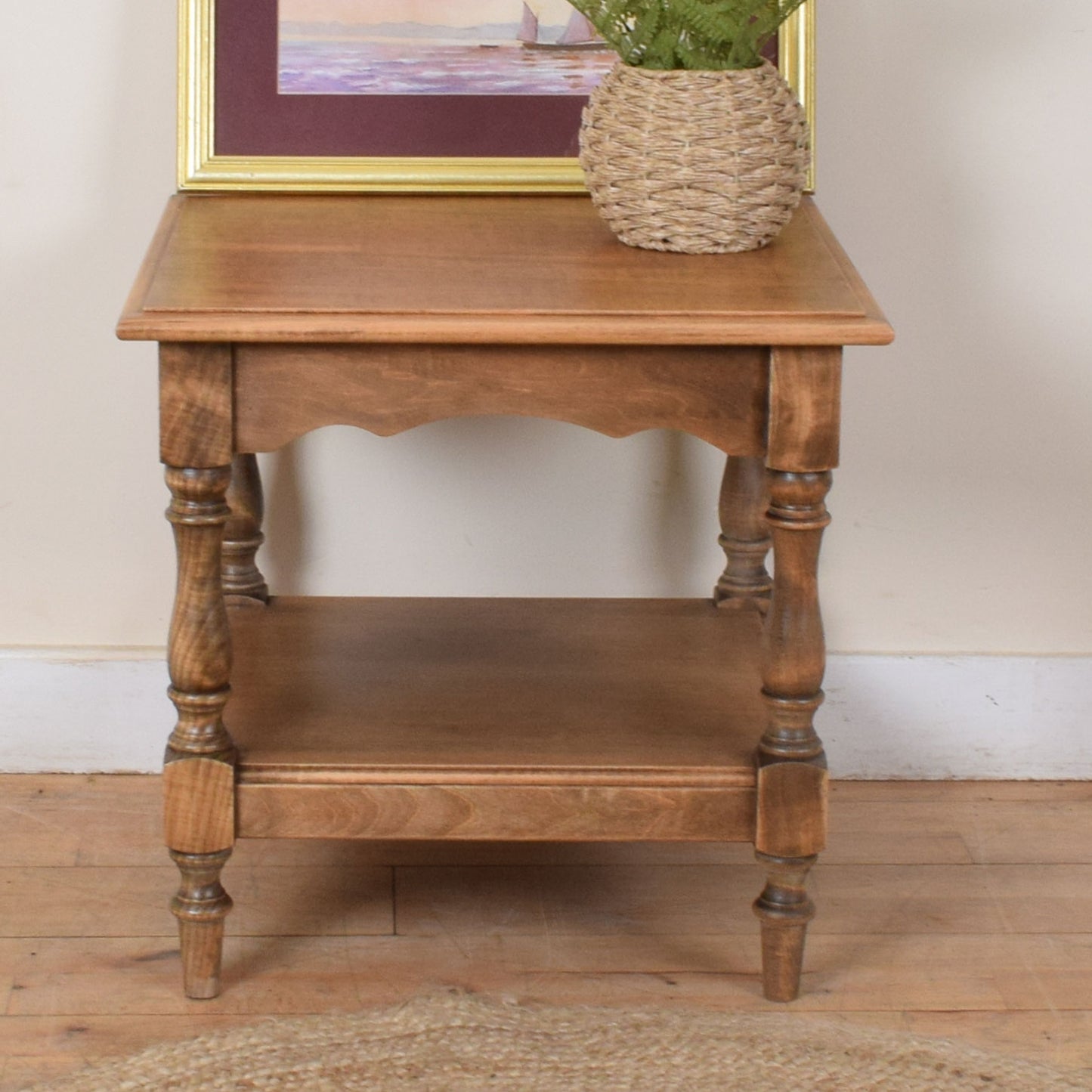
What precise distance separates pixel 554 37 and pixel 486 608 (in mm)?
655

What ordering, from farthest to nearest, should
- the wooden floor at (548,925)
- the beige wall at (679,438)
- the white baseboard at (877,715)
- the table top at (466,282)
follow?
the white baseboard at (877,715), the beige wall at (679,438), the wooden floor at (548,925), the table top at (466,282)

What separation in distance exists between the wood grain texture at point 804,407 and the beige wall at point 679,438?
1.91 feet

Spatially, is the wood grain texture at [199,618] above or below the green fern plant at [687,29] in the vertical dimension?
below

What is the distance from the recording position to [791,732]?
1587mm

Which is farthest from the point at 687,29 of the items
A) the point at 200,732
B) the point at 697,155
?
the point at 200,732

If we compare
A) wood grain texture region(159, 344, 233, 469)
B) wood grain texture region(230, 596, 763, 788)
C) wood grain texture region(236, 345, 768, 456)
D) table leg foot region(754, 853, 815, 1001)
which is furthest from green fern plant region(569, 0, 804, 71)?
table leg foot region(754, 853, 815, 1001)

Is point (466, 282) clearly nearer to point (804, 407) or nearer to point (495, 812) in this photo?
point (804, 407)

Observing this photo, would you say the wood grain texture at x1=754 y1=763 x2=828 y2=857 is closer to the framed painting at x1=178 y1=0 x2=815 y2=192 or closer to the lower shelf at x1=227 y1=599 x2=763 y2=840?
the lower shelf at x1=227 y1=599 x2=763 y2=840

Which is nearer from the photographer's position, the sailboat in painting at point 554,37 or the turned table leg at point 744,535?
the sailboat in painting at point 554,37

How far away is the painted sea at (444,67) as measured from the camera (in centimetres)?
182

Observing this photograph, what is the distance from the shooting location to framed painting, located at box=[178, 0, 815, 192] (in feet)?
5.90

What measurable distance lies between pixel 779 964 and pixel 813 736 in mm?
260

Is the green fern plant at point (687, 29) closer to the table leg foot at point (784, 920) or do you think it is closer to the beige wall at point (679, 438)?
the beige wall at point (679, 438)

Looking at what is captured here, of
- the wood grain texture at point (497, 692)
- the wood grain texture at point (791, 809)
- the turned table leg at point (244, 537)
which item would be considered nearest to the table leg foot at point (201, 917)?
the wood grain texture at point (497, 692)
